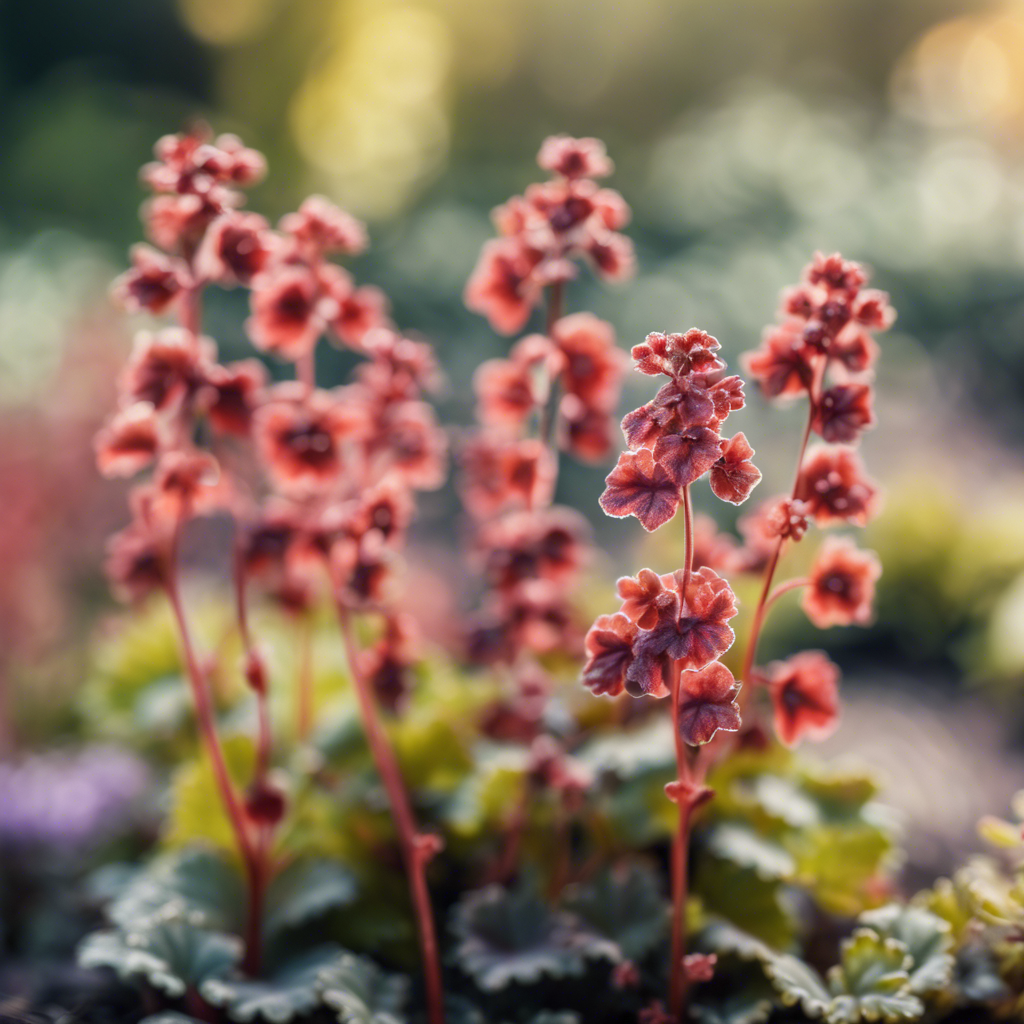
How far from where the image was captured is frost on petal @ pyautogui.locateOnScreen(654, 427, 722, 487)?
2.48ft

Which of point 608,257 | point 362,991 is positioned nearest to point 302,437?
point 608,257

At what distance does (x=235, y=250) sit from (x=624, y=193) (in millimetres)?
5475

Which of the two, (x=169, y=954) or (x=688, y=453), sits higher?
(x=688, y=453)

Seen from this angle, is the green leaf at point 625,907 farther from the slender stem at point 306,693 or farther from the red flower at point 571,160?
the red flower at point 571,160

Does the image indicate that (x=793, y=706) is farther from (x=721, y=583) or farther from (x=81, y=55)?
(x=81, y=55)

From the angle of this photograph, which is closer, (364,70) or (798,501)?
(798,501)

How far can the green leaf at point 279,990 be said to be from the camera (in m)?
0.99

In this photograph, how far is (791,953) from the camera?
1.12 meters

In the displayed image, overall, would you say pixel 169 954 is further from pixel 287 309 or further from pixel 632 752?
pixel 287 309

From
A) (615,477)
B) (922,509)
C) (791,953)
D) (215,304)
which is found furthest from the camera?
(215,304)

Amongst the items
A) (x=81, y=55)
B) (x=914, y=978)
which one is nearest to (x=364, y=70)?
(x=81, y=55)

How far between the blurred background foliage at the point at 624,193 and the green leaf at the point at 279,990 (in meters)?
0.84

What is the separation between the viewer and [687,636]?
80 centimetres

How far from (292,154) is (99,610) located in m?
Answer: 5.24
